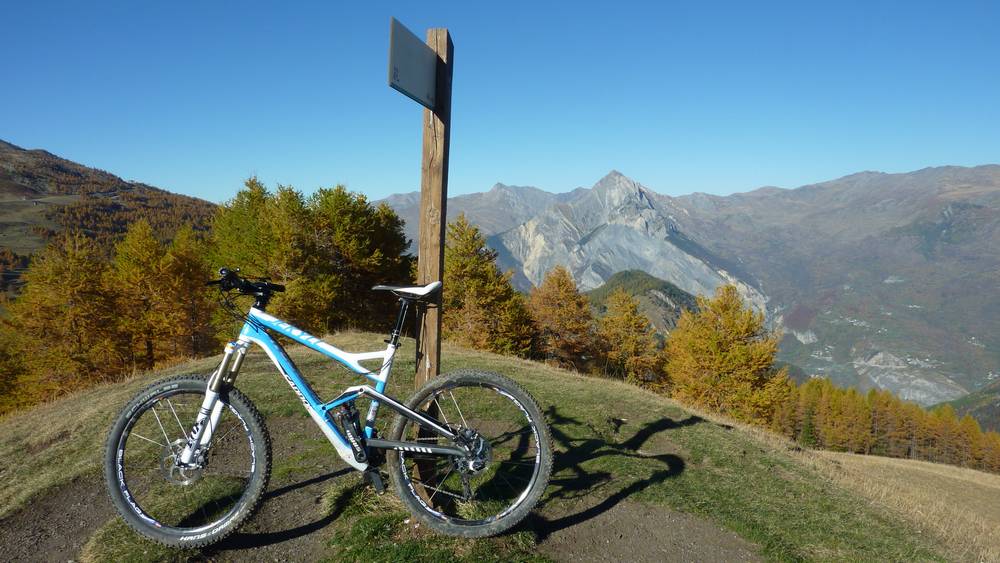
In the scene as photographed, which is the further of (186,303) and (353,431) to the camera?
(186,303)

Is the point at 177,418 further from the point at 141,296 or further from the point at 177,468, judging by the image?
the point at 141,296

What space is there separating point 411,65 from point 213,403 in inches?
125

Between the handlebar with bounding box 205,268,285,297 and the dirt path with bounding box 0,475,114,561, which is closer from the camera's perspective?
the handlebar with bounding box 205,268,285,297

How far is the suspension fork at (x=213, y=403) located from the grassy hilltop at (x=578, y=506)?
31.7 inches

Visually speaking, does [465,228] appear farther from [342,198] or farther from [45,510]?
[45,510]

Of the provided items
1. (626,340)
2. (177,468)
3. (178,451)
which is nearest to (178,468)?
(177,468)

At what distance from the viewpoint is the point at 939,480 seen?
27.8 m

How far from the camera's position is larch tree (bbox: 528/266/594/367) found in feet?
125

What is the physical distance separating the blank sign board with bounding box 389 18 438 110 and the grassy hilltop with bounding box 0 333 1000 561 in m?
3.64

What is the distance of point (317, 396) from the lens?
4.04 meters

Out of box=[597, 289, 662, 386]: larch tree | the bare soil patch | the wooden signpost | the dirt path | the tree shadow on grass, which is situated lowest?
box=[597, 289, 662, 386]: larch tree

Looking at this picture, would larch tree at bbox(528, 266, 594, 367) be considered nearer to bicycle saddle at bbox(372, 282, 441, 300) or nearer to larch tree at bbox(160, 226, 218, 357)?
larch tree at bbox(160, 226, 218, 357)

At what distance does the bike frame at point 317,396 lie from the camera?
13.0ft

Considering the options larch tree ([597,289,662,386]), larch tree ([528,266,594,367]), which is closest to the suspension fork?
larch tree ([528,266,594,367])
